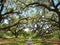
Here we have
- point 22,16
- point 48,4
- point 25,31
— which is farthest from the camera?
point 25,31

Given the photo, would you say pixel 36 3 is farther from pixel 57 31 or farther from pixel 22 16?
pixel 57 31

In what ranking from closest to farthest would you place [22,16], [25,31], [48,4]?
[48,4], [22,16], [25,31]

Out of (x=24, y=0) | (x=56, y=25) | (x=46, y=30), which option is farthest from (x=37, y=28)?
(x=24, y=0)

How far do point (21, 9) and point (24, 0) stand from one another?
96cm

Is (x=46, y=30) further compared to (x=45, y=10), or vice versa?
(x=46, y=30)

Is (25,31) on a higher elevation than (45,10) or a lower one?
lower

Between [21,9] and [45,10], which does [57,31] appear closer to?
[45,10]

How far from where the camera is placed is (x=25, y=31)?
67.3 feet

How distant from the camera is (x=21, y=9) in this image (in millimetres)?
17609

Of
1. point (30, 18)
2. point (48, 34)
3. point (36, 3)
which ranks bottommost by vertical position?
point (48, 34)

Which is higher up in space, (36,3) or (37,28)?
(36,3)

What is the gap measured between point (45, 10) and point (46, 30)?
2.65 meters

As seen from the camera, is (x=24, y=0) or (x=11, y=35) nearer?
(x=24, y=0)

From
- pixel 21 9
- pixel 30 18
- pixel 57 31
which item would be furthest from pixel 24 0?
pixel 57 31
